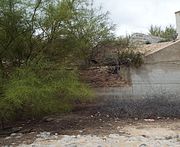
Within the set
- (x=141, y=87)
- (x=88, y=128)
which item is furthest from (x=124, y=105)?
(x=88, y=128)

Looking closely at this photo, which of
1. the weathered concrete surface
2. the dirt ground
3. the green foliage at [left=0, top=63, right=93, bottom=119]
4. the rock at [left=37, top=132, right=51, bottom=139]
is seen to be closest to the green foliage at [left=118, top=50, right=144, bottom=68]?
the weathered concrete surface

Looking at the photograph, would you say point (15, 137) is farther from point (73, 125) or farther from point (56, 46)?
point (56, 46)

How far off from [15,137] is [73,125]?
2.22 m

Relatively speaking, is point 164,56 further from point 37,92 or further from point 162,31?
point 162,31

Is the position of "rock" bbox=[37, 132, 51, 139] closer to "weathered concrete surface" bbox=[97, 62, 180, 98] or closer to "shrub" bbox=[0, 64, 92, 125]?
"shrub" bbox=[0, 64, 92, 125]

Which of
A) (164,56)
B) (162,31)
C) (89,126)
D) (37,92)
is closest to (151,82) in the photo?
(164,56)

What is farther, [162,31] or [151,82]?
[162,31]

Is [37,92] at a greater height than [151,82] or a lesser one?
greater

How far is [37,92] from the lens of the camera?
1170 centimetres

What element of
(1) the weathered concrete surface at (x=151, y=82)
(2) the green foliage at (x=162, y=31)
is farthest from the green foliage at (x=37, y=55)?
(2) the green foliage at (x=162, y=31)

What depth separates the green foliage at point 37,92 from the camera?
38.0 ft

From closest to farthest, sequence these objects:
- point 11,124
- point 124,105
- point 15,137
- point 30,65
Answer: point 15,137, point 30,65, point 11,124, point 124,105

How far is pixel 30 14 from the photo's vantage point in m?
12.7

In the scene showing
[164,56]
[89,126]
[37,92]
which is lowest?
[89,126]
